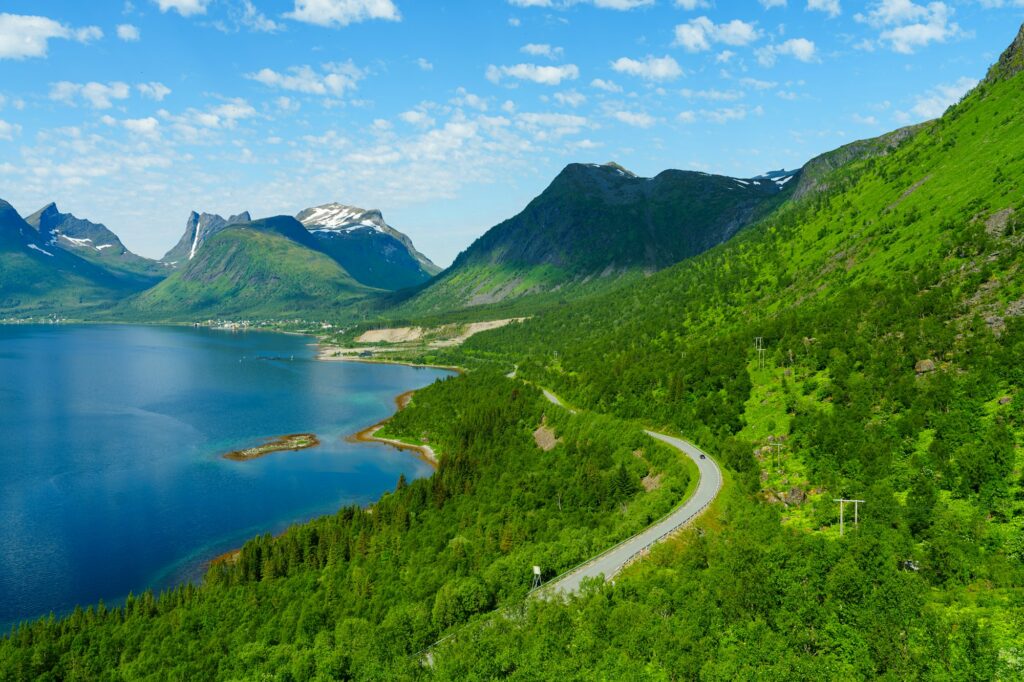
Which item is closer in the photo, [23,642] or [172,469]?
[23,642]

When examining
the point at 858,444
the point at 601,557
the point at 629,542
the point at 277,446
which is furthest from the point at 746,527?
the point at 277,446

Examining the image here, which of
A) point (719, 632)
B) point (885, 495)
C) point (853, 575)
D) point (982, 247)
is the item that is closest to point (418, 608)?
point (719, 632)

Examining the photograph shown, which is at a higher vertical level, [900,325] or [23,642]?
[900,325]

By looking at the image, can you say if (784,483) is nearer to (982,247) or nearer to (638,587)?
(638,587)

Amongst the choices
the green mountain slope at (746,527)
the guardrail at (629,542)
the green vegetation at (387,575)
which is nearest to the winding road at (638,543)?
the guardrail at (629,542)

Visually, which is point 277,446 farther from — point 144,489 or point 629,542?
point 629,542

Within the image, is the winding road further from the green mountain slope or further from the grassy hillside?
the grassy hillside
